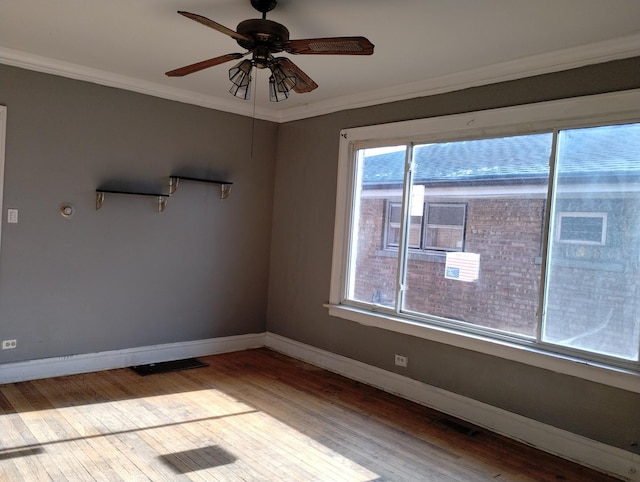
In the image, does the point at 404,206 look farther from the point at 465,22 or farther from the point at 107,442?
the point at 107,442

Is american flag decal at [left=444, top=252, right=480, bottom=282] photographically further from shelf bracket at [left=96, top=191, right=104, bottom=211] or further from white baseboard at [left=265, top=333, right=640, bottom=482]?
shelf bracket at [left=96, top=191, right=104, bottom=211]

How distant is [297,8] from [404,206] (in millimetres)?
1858

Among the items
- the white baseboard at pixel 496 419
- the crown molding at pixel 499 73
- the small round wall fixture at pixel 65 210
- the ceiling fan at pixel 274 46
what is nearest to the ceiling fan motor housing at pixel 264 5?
the ceiling fan at pixel 274 46

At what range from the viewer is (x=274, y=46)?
2443mm

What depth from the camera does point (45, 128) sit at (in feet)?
12.4

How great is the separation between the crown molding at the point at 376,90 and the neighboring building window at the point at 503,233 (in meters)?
0.26

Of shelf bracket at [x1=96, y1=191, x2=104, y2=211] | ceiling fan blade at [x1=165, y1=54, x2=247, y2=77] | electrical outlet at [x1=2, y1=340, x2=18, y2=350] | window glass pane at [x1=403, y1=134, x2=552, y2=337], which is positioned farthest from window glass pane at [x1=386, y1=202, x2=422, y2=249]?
electrical outlet at [x1=2, y1=340, x2=18, y2=350]

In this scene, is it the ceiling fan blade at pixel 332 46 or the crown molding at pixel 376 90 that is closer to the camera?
the ceiling fan blade at pixel 332 46

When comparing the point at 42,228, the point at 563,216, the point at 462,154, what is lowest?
the point at 42,228

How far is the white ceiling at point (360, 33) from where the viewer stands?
254cm

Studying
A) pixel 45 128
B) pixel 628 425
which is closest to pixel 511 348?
pixel 628 425

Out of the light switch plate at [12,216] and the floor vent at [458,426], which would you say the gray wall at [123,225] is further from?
the floor vent at [458,426]

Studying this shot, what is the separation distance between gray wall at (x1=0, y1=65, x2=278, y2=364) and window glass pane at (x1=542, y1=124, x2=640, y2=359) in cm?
298

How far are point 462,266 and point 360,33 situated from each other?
179 cm
